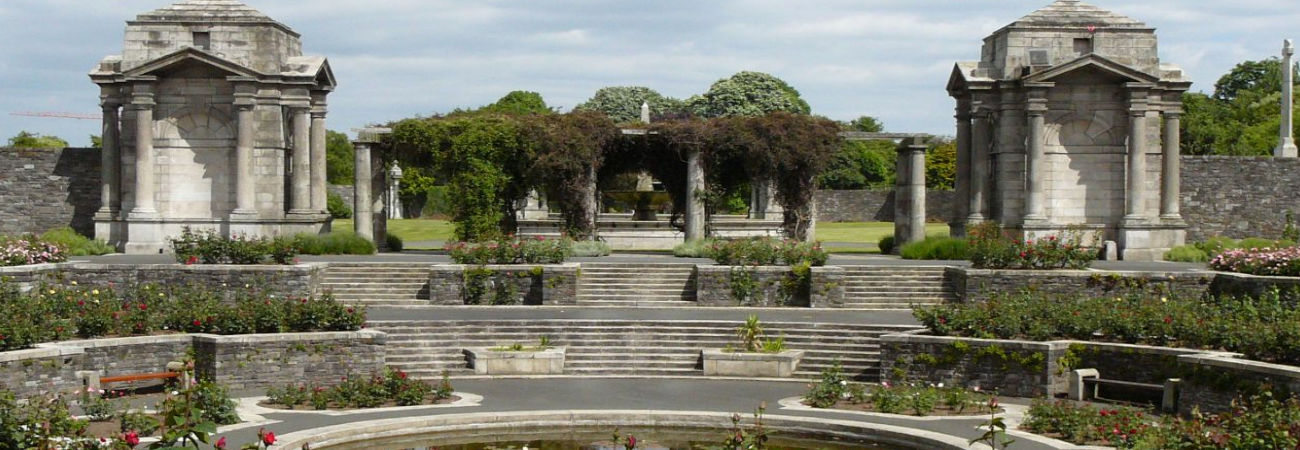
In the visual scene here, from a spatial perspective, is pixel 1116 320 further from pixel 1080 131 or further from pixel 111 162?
pixel 111 162

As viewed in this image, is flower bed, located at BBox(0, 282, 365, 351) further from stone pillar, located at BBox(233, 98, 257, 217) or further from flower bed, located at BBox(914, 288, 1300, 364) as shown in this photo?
stone pillar, located at BBox(233, 98, 257, 217)

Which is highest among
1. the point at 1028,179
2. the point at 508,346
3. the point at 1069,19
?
the point at 1069,19

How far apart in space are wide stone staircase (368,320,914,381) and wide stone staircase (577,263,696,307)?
13.5 ft

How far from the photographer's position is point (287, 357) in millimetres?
21953

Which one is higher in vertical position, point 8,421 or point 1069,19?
point 1069,19

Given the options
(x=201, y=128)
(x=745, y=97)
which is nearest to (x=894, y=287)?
(x=201, y=128)

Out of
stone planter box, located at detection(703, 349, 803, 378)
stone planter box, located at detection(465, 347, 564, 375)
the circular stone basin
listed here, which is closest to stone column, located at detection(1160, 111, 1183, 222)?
stone planter box, located at detection(703, 349, 803, 378)

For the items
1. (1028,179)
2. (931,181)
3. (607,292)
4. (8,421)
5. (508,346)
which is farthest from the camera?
(931,181)

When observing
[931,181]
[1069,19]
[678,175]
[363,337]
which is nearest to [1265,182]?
[1069,19]

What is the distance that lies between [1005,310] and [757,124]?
17.3 meters

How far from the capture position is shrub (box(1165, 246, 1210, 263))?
34859 millimetres

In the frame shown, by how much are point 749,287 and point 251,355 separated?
10.1m

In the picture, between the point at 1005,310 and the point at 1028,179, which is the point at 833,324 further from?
the point at 1028,179

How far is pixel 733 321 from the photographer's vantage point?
24.9 meters
